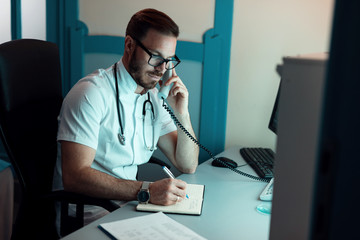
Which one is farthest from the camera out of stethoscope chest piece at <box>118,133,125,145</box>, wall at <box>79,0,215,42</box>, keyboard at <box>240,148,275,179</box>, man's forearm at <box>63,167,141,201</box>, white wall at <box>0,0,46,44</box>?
white wall at <box>0,0,46,44</box>

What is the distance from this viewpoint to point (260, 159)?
195cm

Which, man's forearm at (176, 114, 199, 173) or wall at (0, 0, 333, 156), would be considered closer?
man's forearm at (176, 114, 199, 173)

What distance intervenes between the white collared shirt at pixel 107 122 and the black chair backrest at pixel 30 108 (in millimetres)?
90

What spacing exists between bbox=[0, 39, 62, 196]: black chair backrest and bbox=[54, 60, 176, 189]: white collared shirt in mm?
90

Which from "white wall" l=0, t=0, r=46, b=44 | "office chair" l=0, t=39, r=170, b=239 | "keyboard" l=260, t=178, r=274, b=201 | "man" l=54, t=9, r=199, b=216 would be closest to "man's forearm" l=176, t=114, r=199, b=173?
"man" l=54, t=9, r=199, b=216

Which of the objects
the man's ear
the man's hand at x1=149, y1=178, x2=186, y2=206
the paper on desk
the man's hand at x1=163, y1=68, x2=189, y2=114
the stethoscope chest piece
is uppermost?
the man's ear

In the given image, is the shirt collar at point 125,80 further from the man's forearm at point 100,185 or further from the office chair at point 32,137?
the man's forearm at point 100,185

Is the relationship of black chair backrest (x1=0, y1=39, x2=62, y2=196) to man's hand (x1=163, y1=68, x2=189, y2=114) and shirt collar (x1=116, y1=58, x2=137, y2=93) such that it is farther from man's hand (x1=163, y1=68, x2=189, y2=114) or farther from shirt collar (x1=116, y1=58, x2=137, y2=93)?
man's hand (x1=163, y1=68, x2=189, y2=114)

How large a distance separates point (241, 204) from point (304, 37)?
3.44 ft

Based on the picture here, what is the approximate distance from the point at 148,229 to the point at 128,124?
66 centimetres

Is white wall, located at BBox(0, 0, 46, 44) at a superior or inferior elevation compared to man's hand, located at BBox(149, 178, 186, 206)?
superior

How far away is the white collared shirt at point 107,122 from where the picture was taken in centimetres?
154

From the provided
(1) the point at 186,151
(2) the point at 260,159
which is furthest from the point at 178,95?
(2) the point at 260,159

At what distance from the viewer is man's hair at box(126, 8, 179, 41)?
1685 mm
